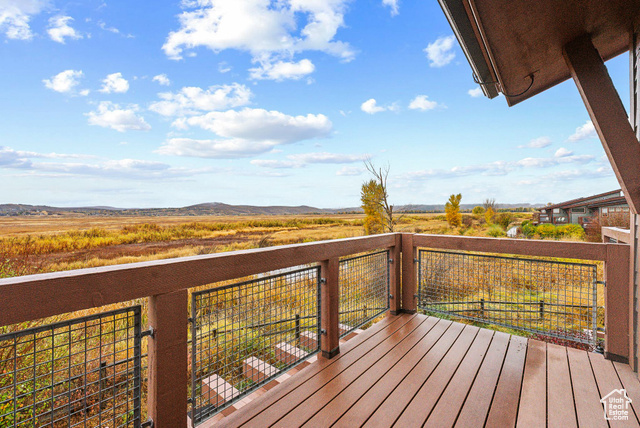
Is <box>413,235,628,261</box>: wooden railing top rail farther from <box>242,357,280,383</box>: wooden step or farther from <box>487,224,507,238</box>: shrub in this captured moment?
<box>487,224,507,238</box>: shrub

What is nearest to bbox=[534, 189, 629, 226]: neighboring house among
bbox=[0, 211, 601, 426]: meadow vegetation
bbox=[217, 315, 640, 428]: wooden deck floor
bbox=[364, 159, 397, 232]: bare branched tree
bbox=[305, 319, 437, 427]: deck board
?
bbox=[0, 211, 601, 426]: meadow vegetation

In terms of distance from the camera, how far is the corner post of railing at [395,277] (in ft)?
9.37

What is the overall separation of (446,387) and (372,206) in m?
11.7

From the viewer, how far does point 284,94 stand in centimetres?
1962

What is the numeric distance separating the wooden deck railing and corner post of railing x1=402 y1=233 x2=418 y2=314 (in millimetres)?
544

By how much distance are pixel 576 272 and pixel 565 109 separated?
48.3 feet

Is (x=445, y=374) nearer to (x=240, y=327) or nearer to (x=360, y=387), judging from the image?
(x=360, y=387)

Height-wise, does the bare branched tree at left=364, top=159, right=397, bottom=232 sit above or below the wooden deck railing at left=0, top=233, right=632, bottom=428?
above

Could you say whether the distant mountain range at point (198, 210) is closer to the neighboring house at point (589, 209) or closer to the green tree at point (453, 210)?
the green tree at point (453, 210)

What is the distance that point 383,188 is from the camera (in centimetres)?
1195

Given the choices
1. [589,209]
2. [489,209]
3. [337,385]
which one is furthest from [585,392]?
[489,209]

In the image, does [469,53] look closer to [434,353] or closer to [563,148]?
[434,353]

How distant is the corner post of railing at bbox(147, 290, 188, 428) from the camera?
1.22m

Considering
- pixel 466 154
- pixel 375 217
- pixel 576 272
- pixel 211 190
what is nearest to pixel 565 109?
pixel 466 154
